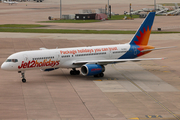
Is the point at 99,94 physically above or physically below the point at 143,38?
below

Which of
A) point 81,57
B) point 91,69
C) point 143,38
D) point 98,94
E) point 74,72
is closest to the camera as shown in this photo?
point 98,94

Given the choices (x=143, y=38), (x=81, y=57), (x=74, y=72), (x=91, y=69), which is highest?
(x=143, y=38)

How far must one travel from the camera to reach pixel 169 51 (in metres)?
65.3

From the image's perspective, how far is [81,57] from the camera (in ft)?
141

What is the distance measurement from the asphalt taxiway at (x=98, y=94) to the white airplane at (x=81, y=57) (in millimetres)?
1679

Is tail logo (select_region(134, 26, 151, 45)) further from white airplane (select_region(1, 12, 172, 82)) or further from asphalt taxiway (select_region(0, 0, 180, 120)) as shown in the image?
asphalt taxiway (select_region(0, 0, 180, 120))

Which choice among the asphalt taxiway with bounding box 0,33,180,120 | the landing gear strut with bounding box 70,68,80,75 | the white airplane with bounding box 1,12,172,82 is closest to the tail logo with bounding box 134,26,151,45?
the white airplane with bounding box 1,12,172,82

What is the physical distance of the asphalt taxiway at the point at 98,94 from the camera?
28484 mm

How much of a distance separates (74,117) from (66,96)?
663 cm

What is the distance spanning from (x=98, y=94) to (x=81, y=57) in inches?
367

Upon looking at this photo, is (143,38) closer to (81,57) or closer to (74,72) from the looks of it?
(81,57)

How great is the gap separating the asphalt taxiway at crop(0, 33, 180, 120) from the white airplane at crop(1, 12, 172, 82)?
5.51 feet

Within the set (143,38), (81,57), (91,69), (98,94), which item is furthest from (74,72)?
(143,38)

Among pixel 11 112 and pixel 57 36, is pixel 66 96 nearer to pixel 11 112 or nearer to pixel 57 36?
pixel 11 112
